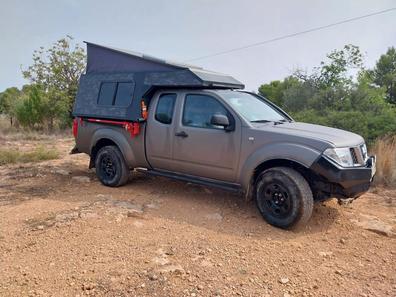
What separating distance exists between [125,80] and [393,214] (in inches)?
182

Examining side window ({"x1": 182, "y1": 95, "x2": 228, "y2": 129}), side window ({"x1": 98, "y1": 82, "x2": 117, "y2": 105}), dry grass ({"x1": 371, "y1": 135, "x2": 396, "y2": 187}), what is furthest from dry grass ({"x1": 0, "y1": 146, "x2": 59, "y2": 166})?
dry grass ({"x1": 371, "y1": 135, "x2": 396, "y2": 187})

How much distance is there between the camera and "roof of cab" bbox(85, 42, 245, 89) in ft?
16.3

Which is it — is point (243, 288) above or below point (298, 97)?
below

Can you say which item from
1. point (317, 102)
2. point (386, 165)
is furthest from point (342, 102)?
point (386, 165)

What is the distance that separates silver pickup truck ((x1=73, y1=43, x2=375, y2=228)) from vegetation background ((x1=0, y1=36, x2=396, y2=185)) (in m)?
2.92

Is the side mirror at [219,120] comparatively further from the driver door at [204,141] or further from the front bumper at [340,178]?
the front bumper at [340,178]

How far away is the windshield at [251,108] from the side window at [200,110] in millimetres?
181

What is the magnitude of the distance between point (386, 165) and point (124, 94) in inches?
198

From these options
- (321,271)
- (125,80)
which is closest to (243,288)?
(321,271)

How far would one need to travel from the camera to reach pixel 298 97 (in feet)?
44.7

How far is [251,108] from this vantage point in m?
4.95

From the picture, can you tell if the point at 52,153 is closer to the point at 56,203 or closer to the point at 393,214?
the point at 56,203

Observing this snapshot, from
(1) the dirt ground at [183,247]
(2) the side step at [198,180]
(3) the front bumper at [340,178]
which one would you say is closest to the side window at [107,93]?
(2) the side step at [198,180]

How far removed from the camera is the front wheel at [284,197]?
4027 mm
